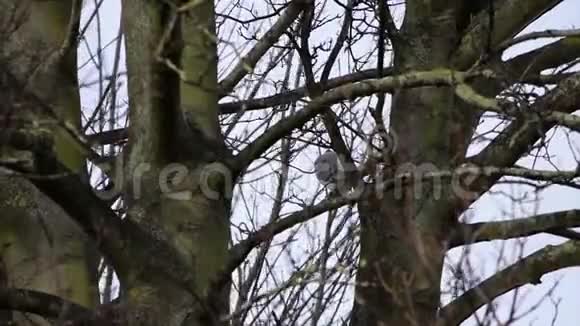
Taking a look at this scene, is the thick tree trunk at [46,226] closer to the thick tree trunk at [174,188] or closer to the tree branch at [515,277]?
the thick tree trunk at [174,188]

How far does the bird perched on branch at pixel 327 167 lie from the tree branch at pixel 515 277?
1034 millimetres

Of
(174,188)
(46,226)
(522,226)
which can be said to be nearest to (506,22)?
(522,226)

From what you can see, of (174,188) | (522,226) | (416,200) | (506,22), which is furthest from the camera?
(506,22)

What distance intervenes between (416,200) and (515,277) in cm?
62

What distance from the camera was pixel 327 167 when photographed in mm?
6004

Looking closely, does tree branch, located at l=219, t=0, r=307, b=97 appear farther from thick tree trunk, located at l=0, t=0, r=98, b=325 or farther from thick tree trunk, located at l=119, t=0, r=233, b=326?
thick tree trunk, located at l=0, t=0, r=98, b=325

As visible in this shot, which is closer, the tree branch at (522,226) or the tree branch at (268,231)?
the tree branch at (268,231)

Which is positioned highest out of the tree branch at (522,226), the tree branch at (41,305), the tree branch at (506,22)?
the tree branch at (506,22)

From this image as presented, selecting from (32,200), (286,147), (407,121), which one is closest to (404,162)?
(407,121)

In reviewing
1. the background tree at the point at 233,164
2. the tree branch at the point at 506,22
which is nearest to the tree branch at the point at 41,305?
the background tree at the point at 233,164

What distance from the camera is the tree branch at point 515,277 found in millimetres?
4695

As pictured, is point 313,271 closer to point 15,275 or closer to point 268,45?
point 15,275

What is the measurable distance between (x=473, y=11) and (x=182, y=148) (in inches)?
72.3

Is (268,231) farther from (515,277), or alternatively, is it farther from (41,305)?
(515,277)
